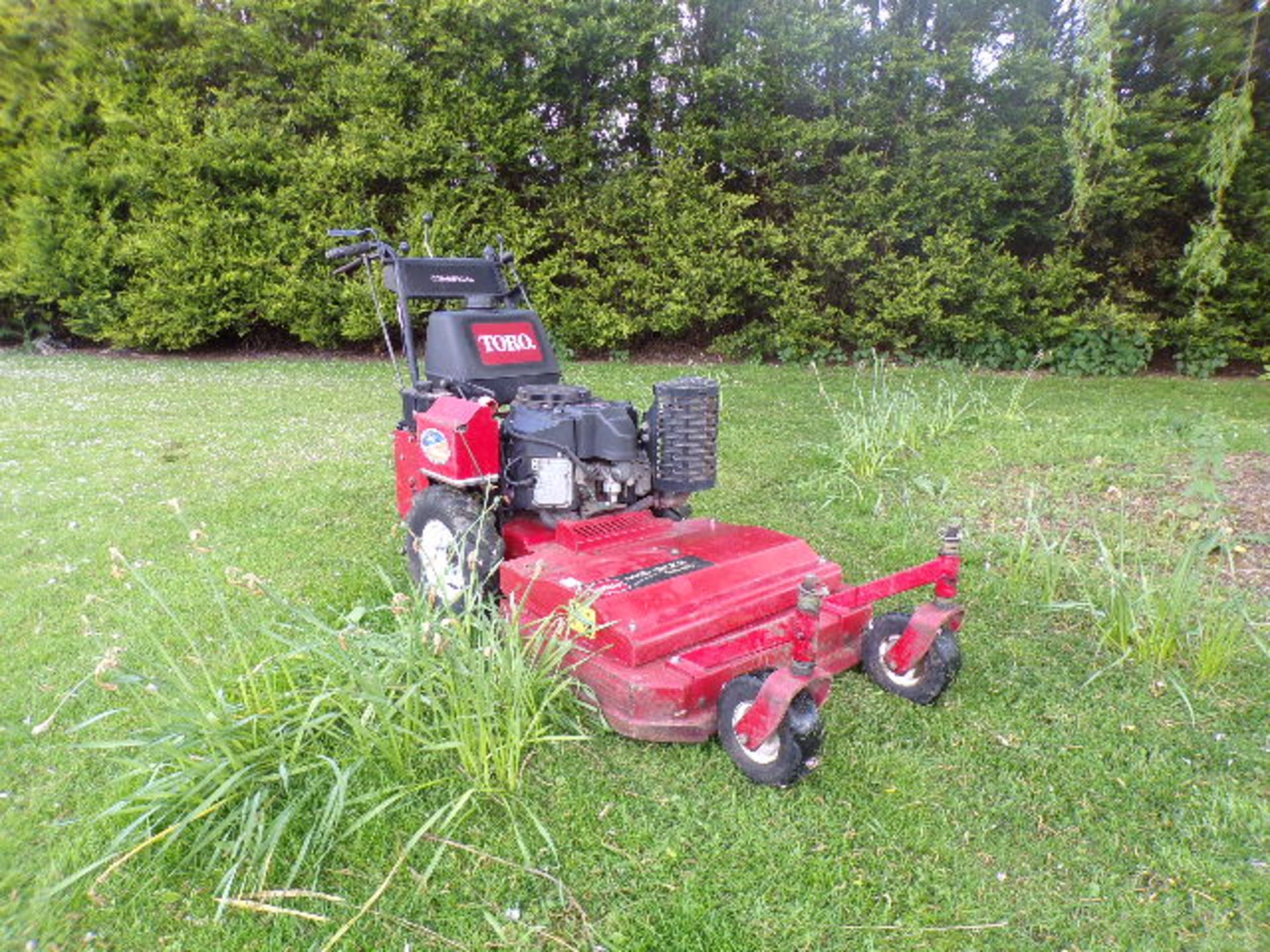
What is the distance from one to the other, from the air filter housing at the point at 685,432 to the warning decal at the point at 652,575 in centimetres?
47

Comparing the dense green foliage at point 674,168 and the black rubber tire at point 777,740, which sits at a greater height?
the dense green foliage at point 674,168

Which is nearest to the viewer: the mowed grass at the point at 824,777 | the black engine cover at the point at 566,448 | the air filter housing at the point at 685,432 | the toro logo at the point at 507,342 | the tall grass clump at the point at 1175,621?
the mowed grass at the point at 824,777

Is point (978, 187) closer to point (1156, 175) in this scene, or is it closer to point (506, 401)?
point (1156, 175)

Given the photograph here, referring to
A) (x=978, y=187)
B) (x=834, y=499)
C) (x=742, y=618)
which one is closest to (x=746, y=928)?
(x=742, y=618)

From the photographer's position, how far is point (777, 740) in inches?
102

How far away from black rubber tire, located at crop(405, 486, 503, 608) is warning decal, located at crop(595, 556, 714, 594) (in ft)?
2.04

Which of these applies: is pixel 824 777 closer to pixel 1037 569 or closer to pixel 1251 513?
pixel 1037 569

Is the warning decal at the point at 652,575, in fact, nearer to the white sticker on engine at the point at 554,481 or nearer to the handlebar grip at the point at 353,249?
the white sticker on engine at the point at 554,481

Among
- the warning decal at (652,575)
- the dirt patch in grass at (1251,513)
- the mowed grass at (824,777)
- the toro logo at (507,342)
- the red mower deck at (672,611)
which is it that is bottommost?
the mowed grass at (824,777)

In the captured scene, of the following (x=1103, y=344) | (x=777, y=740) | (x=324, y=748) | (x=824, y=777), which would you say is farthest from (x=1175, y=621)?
(x=1103, y=344)

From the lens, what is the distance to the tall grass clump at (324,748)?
231 cm

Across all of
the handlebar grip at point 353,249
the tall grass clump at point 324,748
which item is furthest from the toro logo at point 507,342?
the tall grass clump at point 324,748

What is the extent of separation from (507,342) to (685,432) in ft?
4.16

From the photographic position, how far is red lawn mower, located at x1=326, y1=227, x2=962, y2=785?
272 centimetres
